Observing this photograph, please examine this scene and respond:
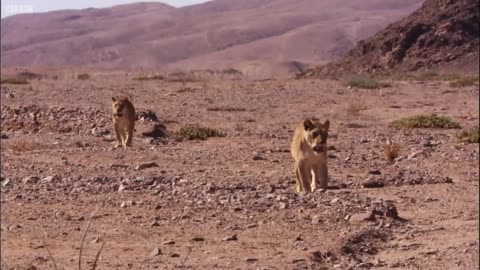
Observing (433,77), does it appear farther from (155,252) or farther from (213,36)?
(213,36)

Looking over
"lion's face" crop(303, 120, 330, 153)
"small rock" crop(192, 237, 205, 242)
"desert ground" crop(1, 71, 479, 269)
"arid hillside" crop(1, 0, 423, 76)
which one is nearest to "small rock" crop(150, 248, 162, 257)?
"desert ground" crop(1, 71, 479, 269)

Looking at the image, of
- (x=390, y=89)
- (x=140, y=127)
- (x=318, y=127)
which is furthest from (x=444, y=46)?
(x=318, y=127)

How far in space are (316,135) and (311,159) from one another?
0.34 m

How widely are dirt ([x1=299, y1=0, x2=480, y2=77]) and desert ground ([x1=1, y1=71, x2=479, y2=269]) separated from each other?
105 feet

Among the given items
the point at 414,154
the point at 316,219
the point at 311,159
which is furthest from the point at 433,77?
the point at 316,219

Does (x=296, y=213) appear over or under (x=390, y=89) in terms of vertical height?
over

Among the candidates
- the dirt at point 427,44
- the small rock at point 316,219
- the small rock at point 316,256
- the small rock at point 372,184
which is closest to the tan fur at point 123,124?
the small rock at point 372,184

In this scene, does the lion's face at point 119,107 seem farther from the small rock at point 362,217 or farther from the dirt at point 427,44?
the dirt at point 427,44

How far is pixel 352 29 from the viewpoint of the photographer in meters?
136

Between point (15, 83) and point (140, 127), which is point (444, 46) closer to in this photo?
point (15, 83)

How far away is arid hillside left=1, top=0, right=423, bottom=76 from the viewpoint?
12862 centimetres

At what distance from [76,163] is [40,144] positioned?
10.5ft

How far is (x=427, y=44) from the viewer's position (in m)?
55.1

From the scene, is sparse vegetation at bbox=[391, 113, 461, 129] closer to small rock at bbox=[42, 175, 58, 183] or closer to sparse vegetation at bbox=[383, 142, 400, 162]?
sparse vegetation at bbox=[383, 142, 400, 162]
